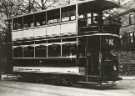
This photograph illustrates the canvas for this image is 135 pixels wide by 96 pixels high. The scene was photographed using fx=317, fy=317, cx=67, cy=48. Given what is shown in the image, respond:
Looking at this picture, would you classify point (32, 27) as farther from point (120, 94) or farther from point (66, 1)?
point (66, 1)

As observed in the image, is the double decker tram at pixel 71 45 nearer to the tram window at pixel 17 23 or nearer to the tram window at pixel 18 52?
the tram window at pixel 18 52

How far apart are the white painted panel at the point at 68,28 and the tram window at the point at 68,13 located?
0.41 metres

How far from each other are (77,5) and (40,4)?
19.3 m

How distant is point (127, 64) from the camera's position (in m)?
26.4

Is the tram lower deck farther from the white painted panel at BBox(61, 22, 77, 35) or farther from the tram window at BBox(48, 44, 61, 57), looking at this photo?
the white painted panel at BBox(61, 22, 77, 35)

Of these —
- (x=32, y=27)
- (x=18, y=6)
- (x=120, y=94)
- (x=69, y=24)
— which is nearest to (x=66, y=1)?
(x=18, y=6)

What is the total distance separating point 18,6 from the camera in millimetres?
32406

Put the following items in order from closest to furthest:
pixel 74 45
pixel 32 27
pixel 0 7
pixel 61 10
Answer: pixel 74 45
pixel 61 10
pixel 32 27
pixel 0 7

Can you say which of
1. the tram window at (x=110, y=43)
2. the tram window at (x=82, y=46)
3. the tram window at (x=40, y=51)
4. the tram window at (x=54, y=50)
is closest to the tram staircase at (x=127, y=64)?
the tram window at (x=110, y=43)

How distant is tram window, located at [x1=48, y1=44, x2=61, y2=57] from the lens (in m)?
17.3

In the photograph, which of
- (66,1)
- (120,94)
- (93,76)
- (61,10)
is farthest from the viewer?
(66,1)

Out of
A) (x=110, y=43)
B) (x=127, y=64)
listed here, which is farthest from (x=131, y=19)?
(x=110, y=43)

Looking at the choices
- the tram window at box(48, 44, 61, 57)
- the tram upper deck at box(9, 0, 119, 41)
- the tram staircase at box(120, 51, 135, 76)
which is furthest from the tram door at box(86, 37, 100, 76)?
the tram staircase at box(120, 51, 135, 76)

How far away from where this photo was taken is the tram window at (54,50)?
56.9ft
